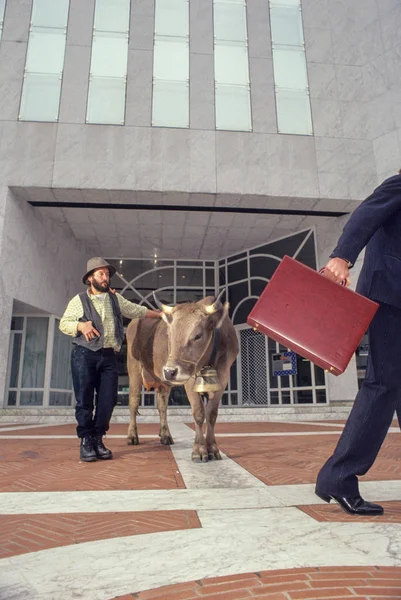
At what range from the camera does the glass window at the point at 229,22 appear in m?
17.1

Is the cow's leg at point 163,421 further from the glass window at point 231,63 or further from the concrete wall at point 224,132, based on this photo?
the glass window at point 231,63

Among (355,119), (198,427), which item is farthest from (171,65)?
(198,427)

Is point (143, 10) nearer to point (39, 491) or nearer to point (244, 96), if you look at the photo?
point (244, 96)

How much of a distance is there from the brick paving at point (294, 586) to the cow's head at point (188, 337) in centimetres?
235

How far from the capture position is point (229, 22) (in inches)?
677

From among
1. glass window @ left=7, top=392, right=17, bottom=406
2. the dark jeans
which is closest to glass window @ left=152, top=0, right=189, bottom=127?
glass window @ left=7, top=392, right=17, bottom=406

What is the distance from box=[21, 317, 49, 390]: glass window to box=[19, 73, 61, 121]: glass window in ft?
26.1

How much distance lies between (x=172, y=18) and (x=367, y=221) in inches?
731

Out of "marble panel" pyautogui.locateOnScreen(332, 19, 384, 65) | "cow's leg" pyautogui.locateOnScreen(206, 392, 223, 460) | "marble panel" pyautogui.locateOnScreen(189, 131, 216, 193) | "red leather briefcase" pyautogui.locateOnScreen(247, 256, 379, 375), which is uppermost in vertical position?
"marble panel" pyautogui.locateOnScreen(332, 19, 384, 65)

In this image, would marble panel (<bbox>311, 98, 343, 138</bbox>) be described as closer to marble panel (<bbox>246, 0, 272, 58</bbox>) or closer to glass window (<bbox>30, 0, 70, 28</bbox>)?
marble panel (<bbox>246, 0, 272, 58</bbox>)

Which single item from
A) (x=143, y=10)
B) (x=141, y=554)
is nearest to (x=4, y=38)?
(x=143, y=10)

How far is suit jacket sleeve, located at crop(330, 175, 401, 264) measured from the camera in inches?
93.2

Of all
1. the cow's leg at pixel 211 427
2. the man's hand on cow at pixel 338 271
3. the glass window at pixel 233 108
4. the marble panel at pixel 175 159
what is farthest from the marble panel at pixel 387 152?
the man's hand on cow at pixel 338 271

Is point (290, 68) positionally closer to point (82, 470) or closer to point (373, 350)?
point (373, 350)
